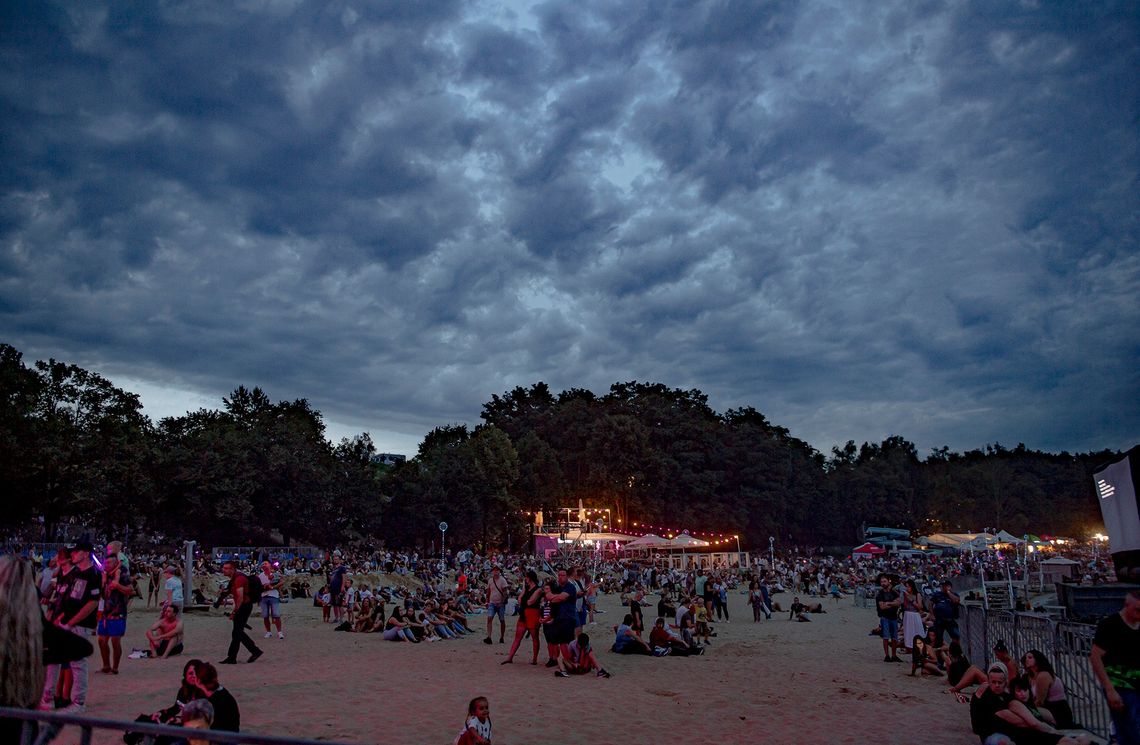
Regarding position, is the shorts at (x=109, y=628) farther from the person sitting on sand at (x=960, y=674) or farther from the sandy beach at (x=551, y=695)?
the person sitting on sand at (x=960, y=674)

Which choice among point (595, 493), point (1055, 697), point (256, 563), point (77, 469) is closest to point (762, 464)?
point (595, 493)

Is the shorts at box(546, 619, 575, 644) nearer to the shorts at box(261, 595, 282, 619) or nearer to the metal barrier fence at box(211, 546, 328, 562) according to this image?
the shorts at box(261, 595, 282, 619)

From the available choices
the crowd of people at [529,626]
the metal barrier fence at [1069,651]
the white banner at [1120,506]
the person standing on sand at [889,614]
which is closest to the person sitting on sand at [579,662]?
the crowd of people at [529,626]

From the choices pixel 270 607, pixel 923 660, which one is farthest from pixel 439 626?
pixel 923 660

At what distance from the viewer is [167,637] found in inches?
508

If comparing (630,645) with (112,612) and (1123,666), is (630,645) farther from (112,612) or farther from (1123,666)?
(1123,666)

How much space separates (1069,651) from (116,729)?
10.2 meters

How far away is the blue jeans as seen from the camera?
19.4ft

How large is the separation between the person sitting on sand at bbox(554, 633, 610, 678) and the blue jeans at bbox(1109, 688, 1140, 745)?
24.8 ft

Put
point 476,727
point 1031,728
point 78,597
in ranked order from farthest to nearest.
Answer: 1. point 78,597
2. point 1031,728
3. point 476,727

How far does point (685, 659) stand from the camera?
15.1m

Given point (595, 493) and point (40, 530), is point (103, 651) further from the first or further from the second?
point (595, 493)

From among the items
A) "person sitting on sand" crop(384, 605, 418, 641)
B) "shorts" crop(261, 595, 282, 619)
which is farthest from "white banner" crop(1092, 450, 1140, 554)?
"shorts" crop(261, 595, 282, 619)

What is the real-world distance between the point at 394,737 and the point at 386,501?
2192 inches
